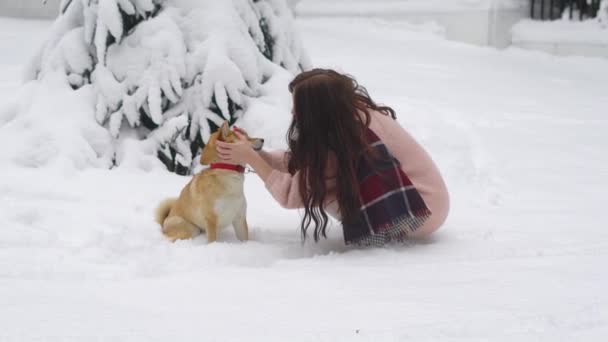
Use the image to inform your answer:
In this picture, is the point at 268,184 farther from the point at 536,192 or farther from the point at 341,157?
the point at 536,192

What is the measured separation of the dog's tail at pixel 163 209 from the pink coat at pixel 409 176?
Result: 64 cm

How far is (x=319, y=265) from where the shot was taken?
2.56 metres

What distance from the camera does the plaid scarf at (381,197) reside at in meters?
2.73

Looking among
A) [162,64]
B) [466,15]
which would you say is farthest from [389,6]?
[162,64]

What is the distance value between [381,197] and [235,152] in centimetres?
70

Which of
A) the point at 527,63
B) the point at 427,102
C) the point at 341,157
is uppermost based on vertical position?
the point at 341,157

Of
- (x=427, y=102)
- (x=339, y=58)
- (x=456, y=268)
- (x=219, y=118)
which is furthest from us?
(x=339, y=58)

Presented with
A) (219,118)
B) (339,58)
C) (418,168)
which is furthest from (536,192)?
(339,58)

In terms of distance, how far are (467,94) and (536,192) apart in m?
3.09

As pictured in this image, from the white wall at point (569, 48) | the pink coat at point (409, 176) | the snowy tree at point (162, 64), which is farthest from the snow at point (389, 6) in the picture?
the pink coat at point (409, 176)

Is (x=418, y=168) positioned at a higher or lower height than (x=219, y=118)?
higher

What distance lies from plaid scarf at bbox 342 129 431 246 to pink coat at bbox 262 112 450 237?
0.30 feet

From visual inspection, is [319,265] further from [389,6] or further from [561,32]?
[389,6]

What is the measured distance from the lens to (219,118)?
4.36 m
